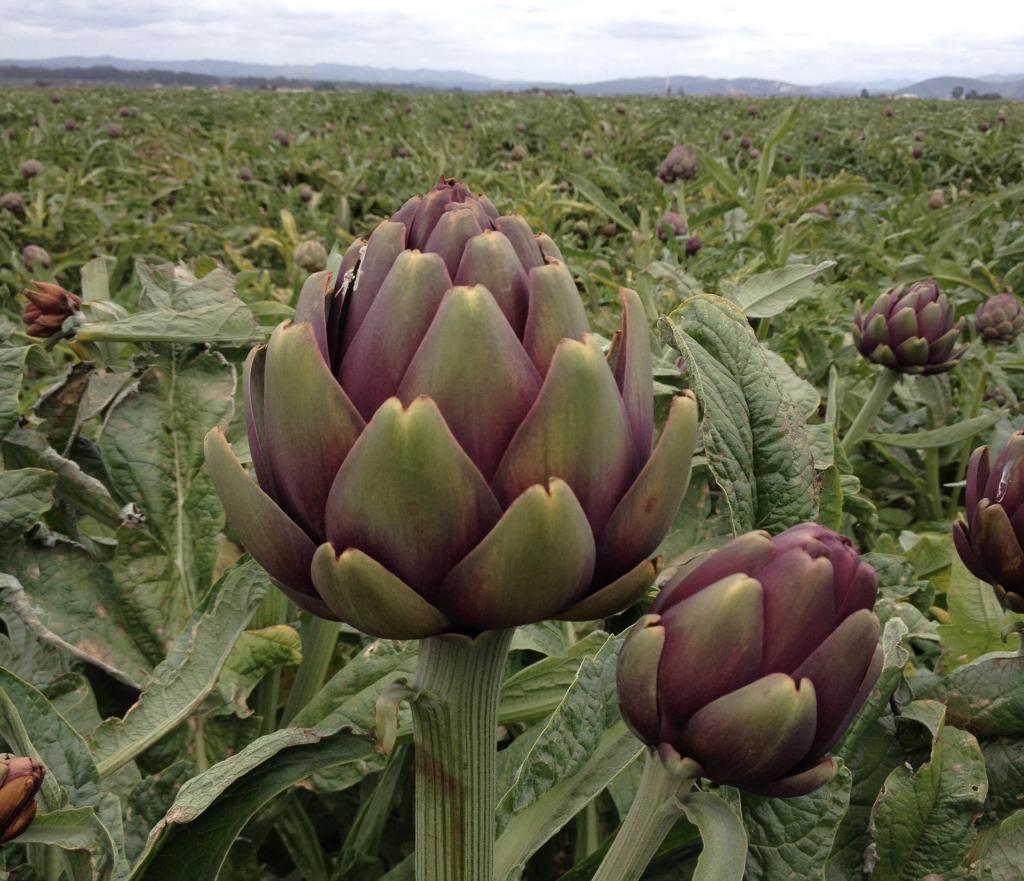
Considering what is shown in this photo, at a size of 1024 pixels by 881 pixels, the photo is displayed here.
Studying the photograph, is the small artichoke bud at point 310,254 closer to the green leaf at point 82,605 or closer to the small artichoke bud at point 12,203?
the green leaf at point 82,605

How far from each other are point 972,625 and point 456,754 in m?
0.59

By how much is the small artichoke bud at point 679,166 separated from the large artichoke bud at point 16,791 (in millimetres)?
2652

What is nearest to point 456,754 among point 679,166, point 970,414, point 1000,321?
point 970,414

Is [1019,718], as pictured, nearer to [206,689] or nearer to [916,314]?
[206,689]

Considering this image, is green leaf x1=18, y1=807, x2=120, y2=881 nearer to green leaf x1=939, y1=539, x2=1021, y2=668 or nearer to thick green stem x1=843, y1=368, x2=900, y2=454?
green leaf x1=939, y1=539, x2=1021, y2=668

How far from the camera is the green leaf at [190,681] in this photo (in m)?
0.68

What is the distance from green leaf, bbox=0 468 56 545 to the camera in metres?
0.79

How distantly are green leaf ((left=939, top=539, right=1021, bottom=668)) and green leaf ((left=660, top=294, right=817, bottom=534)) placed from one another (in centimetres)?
31

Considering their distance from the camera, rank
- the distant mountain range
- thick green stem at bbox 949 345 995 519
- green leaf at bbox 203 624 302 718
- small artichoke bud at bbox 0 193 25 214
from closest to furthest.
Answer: green leaf at bbox 203 624 302 718, thick green stem at bbox 949 345 995 519, small artichoke bud at bbox 0 193 25 214, the distant mountain range

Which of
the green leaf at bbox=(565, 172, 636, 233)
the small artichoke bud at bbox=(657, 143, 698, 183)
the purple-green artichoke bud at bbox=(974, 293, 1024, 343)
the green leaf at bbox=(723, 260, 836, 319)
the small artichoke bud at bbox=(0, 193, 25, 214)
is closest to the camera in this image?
the green leaf at bbox=(723, 260, 836, 319)

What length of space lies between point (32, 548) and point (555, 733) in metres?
0.55

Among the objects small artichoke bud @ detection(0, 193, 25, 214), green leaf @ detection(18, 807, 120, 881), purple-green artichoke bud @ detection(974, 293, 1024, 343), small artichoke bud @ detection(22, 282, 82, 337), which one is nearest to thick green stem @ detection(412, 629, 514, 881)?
green leaf @ detection(18, 807, 120, 881)

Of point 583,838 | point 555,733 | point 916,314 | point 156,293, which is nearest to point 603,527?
point 555,733

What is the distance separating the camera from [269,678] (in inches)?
35.5
